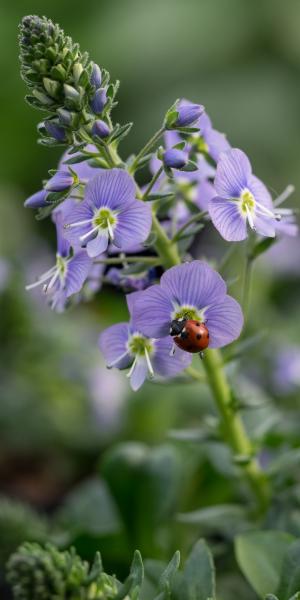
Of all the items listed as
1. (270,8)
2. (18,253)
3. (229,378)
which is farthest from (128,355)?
(270,8)

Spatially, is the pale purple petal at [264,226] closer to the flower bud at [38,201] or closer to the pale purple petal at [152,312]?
the pale purple petal at [152,312]

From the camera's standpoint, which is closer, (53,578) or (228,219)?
(53,578)

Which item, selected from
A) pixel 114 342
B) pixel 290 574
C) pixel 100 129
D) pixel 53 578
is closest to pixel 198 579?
pixel 290 574

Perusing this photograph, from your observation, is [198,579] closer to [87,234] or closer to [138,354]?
[138,354]

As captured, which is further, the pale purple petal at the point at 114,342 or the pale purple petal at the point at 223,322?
the pale purple petal at the point at 114,342

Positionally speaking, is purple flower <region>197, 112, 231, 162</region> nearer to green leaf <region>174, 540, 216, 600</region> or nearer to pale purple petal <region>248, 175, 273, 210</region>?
pale purple petal <region>248, 175, 273, 210</region>

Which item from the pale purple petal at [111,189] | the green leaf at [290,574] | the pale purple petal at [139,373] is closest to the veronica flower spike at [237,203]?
the pale purple petal at [111,189]

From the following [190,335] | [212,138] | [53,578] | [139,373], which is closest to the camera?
[53,578]
